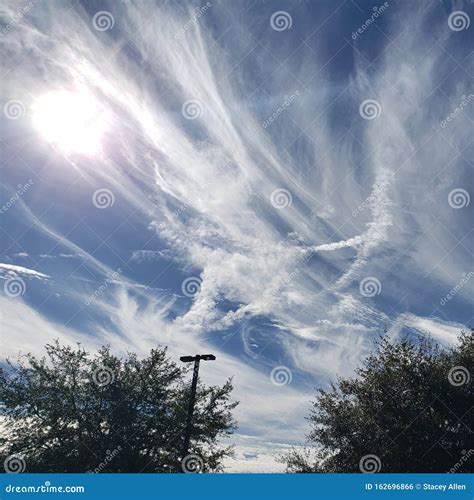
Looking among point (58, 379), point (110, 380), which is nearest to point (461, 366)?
point (110, 380)

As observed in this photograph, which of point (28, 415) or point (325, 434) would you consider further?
point (325, 434)

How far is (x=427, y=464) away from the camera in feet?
68.3

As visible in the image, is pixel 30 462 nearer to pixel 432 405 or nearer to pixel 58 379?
pixel 58 379

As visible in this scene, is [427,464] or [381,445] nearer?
[427,464]

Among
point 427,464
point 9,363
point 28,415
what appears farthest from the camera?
point 9,363

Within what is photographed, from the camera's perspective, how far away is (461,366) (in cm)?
2241

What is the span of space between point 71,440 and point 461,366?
23228 mm

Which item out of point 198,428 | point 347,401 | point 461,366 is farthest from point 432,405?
point 198,428

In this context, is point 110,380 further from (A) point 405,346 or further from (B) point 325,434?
(A) point 405,346

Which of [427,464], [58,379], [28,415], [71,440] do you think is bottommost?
[427,464]

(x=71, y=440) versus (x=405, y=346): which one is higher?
(x=405, y=346)

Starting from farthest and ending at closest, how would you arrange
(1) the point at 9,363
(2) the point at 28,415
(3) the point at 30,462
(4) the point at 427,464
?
1. (1) the point at 9,363
2. (2) the point at 28,415
3. (3) the point at 30,462
4. (4) the point at 427,464

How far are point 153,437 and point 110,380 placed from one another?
4702 mm

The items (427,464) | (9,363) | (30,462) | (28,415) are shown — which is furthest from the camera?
(9,363)
